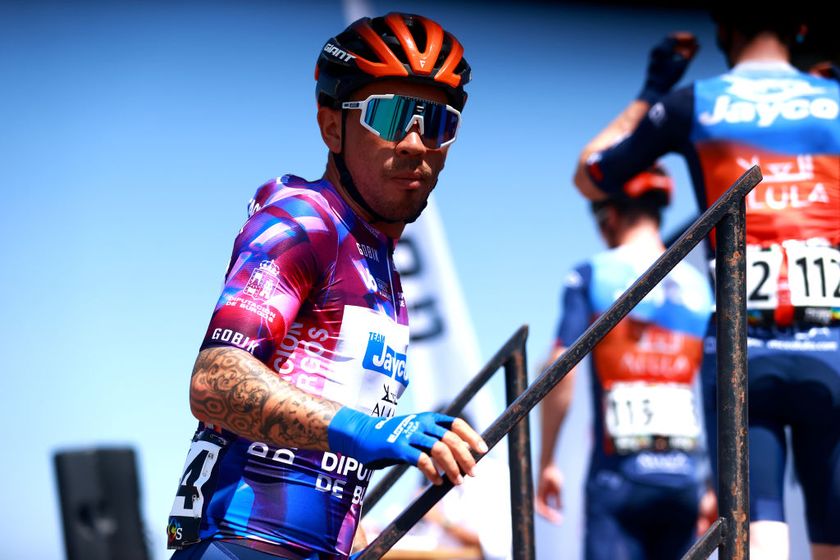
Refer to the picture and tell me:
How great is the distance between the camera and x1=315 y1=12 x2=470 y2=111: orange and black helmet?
253cm

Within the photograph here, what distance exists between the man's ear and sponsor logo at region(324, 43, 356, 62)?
0.11 metres

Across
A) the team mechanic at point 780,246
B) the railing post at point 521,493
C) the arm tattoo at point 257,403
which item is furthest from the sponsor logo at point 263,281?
the team mechanic at point 780,246

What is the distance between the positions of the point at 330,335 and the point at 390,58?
0.61 m

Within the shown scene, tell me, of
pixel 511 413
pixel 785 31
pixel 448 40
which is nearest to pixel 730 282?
pixel 511 413

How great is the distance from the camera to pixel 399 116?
8.21 ft

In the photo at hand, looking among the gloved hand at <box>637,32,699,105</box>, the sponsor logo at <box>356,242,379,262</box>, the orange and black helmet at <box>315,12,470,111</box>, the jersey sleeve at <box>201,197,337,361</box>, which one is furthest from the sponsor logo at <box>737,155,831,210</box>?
the jersey sleeve at <box>201,197,337,361</box>

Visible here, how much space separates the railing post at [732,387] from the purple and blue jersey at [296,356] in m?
0.72

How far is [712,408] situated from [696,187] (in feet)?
Answer: 2.32

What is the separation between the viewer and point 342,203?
98.7 inches

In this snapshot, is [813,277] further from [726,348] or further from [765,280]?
[726,348]

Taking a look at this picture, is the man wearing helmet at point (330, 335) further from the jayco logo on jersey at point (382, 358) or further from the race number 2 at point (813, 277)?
the race number 2 at point (813, 277)

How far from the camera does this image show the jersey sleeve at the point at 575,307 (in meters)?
5.65

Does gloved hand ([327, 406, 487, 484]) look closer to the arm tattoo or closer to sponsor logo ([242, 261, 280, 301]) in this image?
the arm tattoo

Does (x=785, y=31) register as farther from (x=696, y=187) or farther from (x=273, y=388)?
(x=273, y=388)
